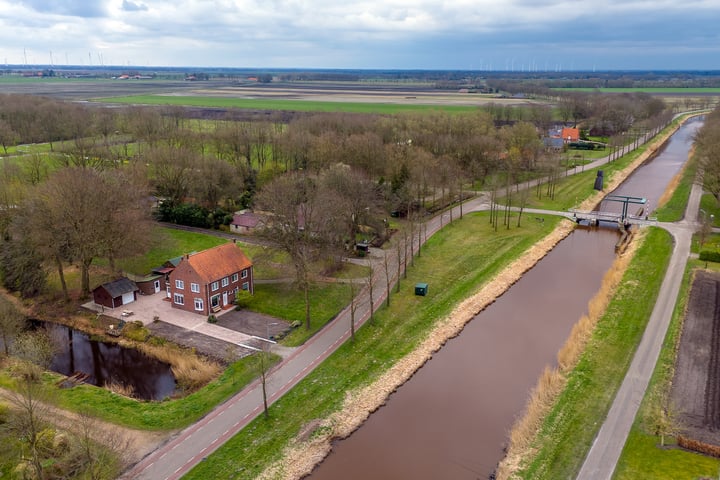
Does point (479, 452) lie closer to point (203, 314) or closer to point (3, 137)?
point (203, 314)

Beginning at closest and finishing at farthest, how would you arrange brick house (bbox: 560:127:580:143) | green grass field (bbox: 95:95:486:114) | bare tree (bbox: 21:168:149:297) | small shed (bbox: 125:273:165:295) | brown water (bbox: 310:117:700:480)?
brown water (bbox: 310:117:700:480) → bare tree (bbox: 21:168:149:297) → small shed (bbox: 125:273:165:295) → brick house (bbox: 560:127:580:143) → green grass field (bbox: 95:95:486:114)

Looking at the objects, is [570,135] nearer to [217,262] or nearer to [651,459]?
[217,262]

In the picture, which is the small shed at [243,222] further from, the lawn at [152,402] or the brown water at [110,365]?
the lawn at [152,402]

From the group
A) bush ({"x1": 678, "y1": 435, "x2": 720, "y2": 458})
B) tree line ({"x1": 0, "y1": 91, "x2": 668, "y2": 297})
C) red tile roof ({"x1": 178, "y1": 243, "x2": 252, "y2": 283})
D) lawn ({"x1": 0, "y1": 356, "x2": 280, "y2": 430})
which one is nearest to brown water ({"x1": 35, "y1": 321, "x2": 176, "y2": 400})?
lawn ({"x1": 0, "y1": 356, "x2": 280, "y2": 430})

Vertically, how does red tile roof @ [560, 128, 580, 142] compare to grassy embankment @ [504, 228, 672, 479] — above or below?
above

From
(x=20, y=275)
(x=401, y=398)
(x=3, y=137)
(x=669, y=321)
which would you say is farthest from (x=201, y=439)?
(x=3, y=137)

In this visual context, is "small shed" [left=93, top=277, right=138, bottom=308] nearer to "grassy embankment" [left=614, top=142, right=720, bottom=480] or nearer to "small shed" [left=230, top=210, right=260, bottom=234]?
"small shed" [left=230, top=210, right=260, bottom=234]
